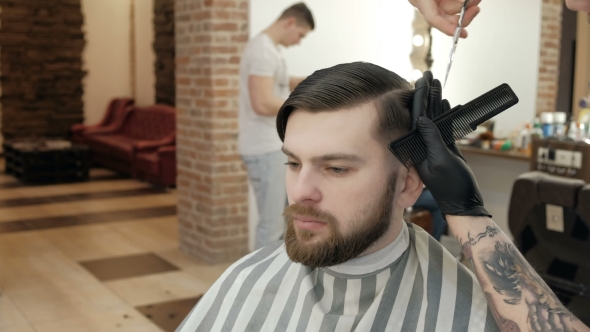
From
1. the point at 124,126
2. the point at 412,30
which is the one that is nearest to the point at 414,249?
the point at 412,30

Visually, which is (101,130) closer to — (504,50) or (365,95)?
(504,50)

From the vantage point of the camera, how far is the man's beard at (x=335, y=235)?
117cm

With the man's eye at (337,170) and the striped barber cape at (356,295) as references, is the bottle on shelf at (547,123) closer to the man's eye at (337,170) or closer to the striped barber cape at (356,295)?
the striped barber cape at (356,295)

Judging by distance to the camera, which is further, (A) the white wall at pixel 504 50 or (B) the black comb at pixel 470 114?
(A) the white wall at pixel 504 50

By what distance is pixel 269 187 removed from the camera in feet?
11.4

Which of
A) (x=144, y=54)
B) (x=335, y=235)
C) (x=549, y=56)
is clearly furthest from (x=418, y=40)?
(x=144, y=54)

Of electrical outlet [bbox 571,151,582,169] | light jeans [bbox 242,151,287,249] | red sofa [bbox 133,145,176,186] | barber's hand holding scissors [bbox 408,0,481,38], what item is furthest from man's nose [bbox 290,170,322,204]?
red sofa [bbox 133,145,176,186]

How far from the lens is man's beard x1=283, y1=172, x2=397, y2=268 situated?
1.17m

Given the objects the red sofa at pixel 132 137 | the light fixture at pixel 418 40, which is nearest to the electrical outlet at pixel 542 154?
the light fixture at pixel 418 40

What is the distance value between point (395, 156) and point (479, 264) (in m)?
0.24

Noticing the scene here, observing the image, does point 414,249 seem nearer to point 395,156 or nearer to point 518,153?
point 395,156

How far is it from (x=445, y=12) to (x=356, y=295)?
1.93 ft

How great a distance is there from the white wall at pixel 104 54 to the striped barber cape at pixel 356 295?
8.72 metres

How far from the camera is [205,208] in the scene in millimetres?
4336
